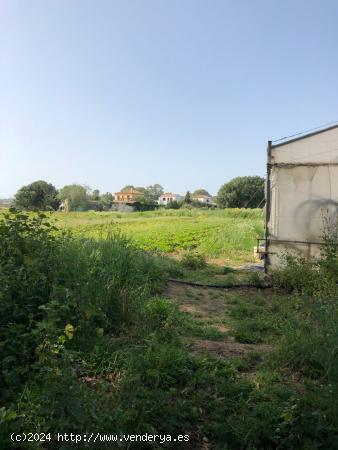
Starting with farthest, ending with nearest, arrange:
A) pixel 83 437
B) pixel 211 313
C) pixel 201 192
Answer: pixel 201 192 → pixel 211 313 → pixel 83 437

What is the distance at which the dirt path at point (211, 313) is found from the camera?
4.46 metres

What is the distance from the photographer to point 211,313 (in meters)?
6.44

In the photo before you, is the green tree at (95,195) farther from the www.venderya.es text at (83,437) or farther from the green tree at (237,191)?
the www.venderya.es text at (83,437)

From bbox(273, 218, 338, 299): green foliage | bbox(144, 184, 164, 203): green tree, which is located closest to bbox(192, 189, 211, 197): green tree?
bbox(144, 184, 164, 203): green tree

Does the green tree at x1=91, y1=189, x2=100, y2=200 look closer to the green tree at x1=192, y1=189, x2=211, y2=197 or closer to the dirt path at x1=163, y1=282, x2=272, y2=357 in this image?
the green tree at x1=192, y1=189, x2=211, y2=197

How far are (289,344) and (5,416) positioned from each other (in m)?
2.82

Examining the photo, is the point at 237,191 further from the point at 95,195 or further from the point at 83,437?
the point at 83,437

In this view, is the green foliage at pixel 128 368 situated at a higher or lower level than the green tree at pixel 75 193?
lower

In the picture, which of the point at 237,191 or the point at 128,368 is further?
the point at 237,191

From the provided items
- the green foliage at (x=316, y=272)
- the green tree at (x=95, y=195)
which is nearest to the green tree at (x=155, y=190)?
the green tree at (x=95, y=195)

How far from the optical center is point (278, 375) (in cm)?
367

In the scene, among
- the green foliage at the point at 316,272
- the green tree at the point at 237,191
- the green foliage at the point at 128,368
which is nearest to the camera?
the green foliage at the point at 128,368

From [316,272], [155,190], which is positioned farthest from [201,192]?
[316,272]

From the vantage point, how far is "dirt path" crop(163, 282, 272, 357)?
4.46 metres
